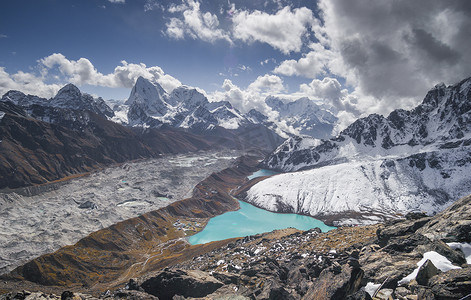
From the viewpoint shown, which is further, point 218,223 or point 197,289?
point 218,223

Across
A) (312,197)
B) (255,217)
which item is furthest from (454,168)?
(255,217)

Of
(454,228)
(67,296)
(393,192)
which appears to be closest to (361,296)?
(454,228)

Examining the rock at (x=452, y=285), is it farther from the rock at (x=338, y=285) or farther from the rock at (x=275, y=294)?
the rock at (x=275, y=294)

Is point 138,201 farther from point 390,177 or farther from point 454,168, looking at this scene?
point 454,168

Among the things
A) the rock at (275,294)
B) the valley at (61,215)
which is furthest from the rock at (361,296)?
the valley at (61,215)

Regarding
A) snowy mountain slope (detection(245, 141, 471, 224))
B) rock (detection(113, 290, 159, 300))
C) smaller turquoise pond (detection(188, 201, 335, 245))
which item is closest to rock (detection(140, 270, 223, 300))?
rock (detection(113, 290, 159, 300))

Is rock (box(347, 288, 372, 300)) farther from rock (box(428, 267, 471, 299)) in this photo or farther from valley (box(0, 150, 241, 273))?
valley (box(0, 150, 241, 273))

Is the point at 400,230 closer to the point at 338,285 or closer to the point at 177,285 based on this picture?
the point at 338,285
